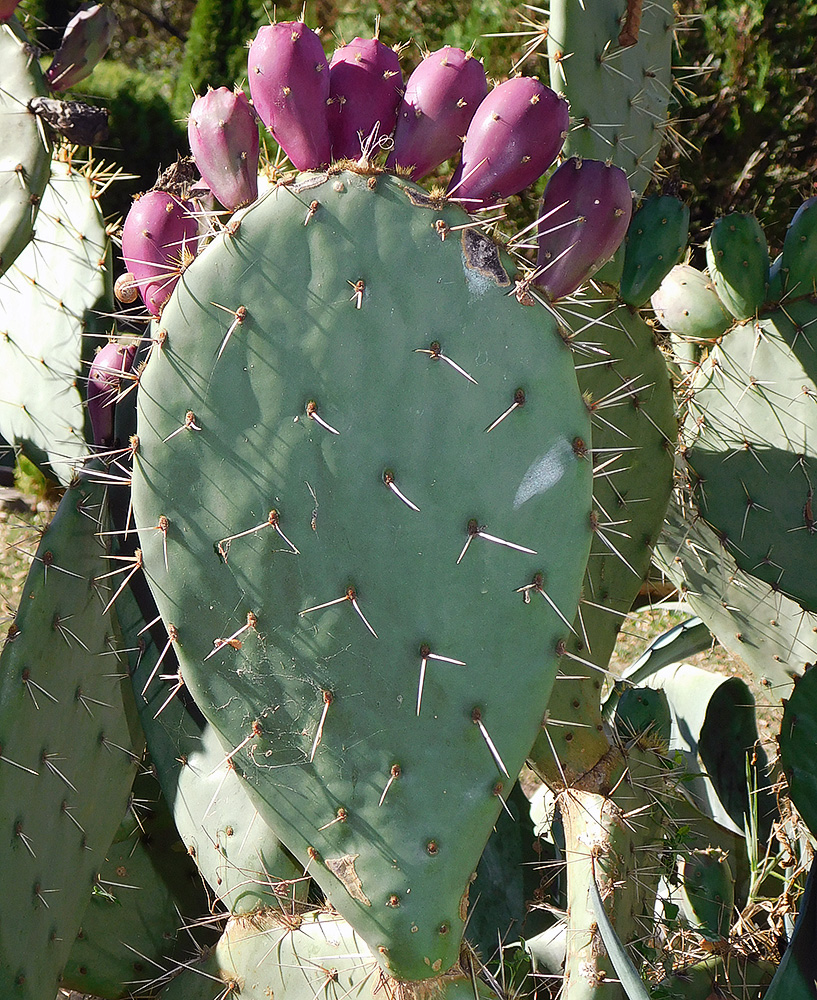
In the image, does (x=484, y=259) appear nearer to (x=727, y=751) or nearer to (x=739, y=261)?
(x=739, y=261)

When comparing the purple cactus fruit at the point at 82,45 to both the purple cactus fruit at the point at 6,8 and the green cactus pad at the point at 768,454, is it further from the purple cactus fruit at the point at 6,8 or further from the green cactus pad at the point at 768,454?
the green cactus pad at the point at 768,454

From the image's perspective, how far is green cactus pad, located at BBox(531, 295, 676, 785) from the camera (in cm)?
139

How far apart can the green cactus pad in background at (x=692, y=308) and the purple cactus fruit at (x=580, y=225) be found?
92 centimetres

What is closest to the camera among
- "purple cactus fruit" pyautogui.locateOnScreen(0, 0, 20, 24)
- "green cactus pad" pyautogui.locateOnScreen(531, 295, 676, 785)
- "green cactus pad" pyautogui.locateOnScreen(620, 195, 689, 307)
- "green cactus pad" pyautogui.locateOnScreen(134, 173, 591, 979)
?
"green cactus pad" pyautogui.locateOnScreen(134, 173, 591, 979)

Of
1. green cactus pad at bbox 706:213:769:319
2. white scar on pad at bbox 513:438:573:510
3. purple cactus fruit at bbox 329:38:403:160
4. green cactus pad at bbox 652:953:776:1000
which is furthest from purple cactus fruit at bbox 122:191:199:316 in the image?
green cactus pad at bbox 652:953:776:1000

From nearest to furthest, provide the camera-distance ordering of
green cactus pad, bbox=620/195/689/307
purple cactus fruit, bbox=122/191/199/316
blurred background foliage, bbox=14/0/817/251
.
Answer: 1. purple cactus fruit, bbox=122/191/199/316
2. green cactus pad, bbox=620/195/689/307
3. blurred background foliage, bbox=14/0/817/251

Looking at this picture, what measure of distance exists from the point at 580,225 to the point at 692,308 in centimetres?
98

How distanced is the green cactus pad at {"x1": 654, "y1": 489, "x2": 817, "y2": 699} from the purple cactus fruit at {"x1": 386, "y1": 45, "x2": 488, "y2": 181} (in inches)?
40.9

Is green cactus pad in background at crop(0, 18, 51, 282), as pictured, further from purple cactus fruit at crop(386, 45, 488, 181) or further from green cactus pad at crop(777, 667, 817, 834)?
green cactus pad at crop(777, 667, 817, 834)

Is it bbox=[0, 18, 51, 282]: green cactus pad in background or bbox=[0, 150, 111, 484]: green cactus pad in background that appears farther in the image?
bbox=[0, 150, 111, 484]: green cactus pad in background

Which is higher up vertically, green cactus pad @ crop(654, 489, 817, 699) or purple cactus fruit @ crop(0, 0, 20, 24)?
purple cactus fruit @ crop(0, 0, 20, 24)

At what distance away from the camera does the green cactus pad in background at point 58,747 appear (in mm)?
1233

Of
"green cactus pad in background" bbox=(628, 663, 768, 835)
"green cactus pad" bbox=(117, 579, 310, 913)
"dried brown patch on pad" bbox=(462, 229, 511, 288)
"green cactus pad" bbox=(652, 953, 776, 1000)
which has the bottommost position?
"green cactus pad in background" bbox=(628, 663, 768, 835)

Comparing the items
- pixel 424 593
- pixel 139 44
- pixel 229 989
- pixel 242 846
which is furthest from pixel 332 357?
pixel 139 44
